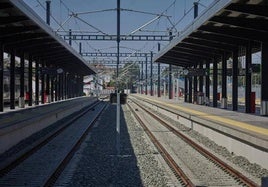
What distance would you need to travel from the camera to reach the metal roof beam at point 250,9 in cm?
1809

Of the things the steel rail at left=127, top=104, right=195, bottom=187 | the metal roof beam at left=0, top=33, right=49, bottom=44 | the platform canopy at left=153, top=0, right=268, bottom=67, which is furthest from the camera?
the metal roof beam at left=0, top=33, right=49, bottom=44

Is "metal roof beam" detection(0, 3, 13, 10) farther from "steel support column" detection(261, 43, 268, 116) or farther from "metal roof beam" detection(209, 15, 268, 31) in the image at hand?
"steel support column" detection(261, 43, 268, 116)

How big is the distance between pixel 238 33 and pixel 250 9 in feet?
17.4

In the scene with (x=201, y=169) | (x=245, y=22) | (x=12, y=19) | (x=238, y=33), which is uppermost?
(x=12, y=19)

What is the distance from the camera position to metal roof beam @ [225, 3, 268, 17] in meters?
18.1

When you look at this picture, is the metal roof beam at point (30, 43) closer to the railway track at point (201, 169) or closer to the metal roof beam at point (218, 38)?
the metal roof beam at point (218, 38)

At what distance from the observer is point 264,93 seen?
24281 mm

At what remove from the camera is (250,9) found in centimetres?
1823

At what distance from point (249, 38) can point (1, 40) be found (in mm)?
12786

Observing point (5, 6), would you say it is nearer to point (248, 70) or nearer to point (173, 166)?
point (173, 166)

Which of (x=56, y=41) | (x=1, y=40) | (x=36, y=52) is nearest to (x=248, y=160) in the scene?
(x=1, y=40)

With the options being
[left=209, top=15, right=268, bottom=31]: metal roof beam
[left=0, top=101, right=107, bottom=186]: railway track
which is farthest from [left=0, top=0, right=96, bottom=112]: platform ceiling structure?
[left=209, top=15, right=268, bottom=31]: metal roof beam

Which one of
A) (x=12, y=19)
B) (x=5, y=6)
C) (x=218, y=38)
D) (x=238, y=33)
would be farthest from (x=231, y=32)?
(x=5, y=6)

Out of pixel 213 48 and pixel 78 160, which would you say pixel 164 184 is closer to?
pixel 78 160
